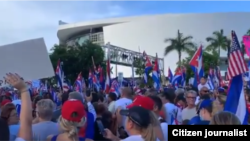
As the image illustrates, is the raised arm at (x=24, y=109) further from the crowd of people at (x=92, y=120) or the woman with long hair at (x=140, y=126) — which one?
the woman with long hair at (x=140, y=126)

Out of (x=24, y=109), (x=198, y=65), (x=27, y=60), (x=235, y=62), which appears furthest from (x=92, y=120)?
(x=198, y=65)

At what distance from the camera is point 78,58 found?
41781 millimetres

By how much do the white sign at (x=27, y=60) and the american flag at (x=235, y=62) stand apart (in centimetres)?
224

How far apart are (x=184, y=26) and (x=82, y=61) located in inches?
1711

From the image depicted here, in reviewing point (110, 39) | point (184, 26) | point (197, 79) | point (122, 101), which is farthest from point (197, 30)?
point (122, 101)

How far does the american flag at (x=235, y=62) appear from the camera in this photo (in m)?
4.93

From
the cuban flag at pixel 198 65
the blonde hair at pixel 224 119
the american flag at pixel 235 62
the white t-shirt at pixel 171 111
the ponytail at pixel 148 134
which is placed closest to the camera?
the blonde hair at pixel 224 119

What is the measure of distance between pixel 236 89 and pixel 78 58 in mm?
37681

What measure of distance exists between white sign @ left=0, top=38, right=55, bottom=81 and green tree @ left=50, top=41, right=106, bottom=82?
118 ft

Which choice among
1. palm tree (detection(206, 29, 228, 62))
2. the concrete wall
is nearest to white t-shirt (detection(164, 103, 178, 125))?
palm tree (detection(206, 29, 228, 62))

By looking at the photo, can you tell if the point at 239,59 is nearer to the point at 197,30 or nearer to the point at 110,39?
the point at 197,30

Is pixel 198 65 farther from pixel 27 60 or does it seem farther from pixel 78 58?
pixel 78 58

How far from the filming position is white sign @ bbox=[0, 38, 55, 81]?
15.5 ft

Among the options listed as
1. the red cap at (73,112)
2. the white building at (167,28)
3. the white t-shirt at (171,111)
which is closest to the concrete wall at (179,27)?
the white building at (167,28)
